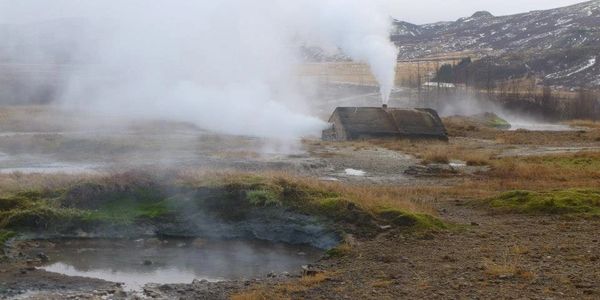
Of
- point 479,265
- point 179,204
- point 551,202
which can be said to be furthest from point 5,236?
point 551,202

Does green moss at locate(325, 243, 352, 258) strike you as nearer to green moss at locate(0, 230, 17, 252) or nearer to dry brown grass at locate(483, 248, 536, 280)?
dry brown grass at locate(483, 248, 536, 280)

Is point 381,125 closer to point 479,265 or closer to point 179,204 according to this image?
point 179,204

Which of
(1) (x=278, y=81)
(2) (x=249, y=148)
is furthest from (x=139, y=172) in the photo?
(1) (x=278, y=81)

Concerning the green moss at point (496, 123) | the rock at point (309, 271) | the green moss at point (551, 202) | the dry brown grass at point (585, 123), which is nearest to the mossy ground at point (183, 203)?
the rock at point (309, 271)

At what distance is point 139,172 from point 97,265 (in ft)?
26.7

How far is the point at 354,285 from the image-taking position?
14852mm

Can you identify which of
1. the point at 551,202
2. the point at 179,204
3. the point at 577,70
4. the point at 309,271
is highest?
the point at 577,70

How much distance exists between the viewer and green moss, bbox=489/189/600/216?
76.2ft

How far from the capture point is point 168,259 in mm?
19438

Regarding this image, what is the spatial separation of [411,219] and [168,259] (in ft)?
25.7

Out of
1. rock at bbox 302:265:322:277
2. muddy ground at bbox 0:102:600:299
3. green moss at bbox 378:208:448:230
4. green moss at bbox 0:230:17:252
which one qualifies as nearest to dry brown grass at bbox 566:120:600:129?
muddy ground at bbox 0:102:600:299

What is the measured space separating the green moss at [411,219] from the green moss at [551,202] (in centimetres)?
451

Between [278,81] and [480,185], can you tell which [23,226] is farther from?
[278,81]

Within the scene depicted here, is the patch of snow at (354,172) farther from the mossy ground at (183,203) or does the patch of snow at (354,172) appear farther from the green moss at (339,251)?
the green moss at (339,251)
